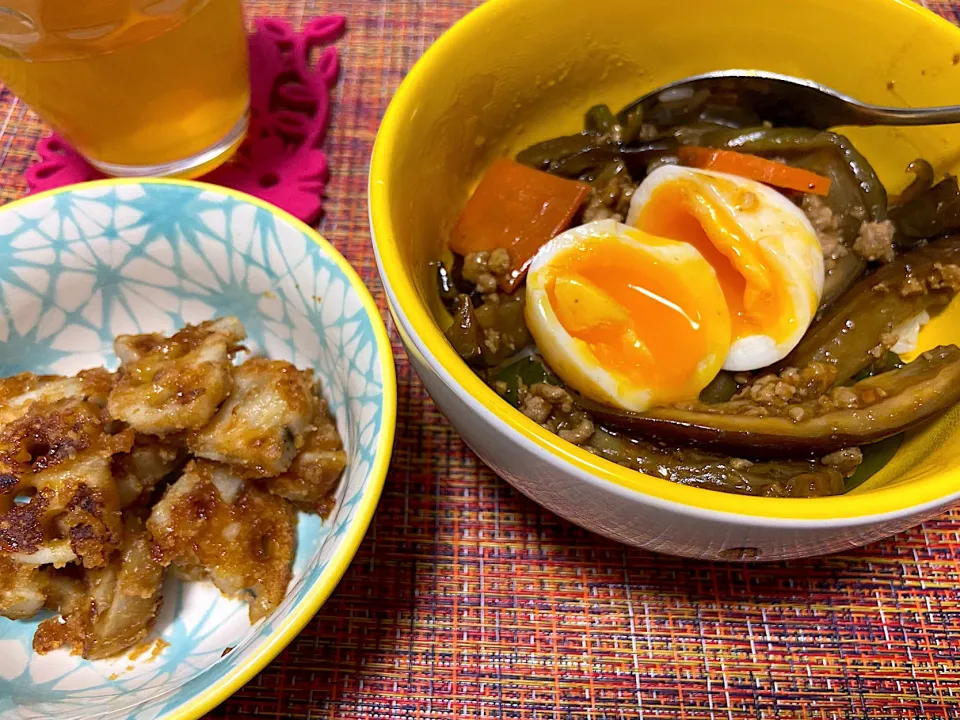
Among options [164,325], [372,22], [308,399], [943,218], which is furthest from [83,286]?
[943,218]

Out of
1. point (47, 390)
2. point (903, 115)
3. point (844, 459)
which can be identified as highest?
point (903, 115)

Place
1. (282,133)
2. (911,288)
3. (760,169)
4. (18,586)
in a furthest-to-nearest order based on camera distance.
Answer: (282,133) → (760,169) → (911,288) → (18,586)

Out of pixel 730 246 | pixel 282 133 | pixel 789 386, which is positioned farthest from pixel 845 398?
pixel 282 133

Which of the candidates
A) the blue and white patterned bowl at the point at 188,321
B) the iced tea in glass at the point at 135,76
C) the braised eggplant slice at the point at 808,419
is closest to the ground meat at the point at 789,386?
the braised eggplant slice at the point at 808,419

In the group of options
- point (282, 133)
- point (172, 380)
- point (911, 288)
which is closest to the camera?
point (172, 380)

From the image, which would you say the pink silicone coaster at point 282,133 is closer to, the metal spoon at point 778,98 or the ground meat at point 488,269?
the ground meat at point 488,269

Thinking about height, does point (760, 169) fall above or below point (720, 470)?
above

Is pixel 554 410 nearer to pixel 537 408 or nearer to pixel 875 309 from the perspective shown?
pixel 537 408
